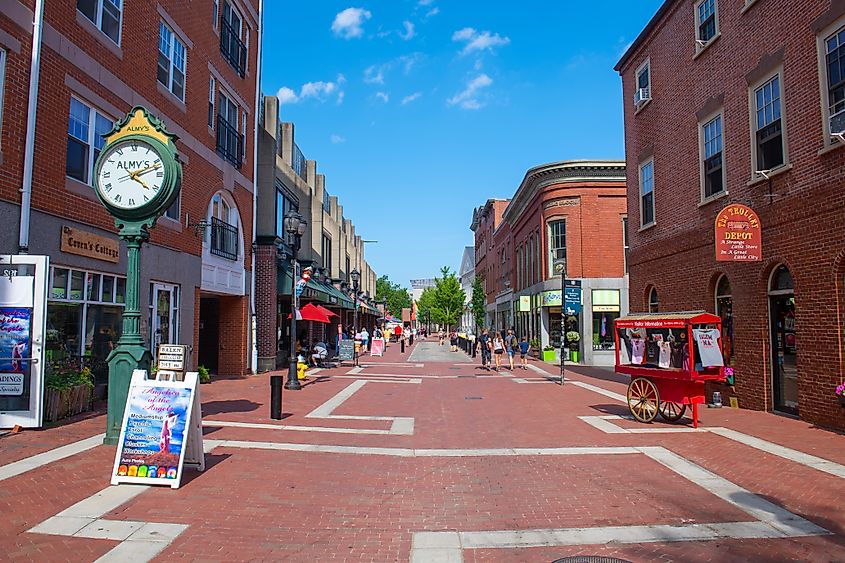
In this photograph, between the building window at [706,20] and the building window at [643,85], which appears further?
the building window at [643,85]

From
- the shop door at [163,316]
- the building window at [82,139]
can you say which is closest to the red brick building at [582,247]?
the shop door at [163,316]

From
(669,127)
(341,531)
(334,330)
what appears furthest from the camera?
(334,330)

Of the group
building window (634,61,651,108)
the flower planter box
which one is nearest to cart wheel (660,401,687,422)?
building window (634,61,651,108)

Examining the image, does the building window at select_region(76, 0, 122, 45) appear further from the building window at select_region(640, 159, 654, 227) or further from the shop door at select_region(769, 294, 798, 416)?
the shop door at select_region(769, 294, 798, 416)

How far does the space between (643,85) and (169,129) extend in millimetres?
14427

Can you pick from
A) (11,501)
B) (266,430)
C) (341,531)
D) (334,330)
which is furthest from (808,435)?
(334,330)

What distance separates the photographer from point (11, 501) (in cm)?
589

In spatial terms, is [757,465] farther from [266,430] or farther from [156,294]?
[156,294]

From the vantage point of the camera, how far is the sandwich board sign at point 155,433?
21.5 ft

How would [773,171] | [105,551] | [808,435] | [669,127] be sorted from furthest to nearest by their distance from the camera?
[669,127] < [773,171] < [808,435] < [105,551]

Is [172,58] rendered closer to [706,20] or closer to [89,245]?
[89,245]

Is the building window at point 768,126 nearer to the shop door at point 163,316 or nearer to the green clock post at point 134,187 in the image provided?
the green clock post at point 134,187

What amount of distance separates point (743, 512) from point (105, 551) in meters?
6.05

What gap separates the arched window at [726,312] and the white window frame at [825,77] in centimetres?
421
